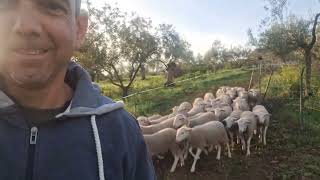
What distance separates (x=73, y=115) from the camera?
1.43 m

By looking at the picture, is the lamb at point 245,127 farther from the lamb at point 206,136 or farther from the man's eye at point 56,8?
the man's eye at point 56,8

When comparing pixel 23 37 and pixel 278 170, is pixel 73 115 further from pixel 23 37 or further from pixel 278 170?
pixel 278 170

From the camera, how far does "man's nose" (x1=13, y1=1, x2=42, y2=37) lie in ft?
4.16

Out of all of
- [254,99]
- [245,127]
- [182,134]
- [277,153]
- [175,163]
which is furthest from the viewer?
[254,99]

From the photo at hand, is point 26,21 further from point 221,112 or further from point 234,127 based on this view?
point 221,112

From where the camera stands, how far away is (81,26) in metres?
1.49

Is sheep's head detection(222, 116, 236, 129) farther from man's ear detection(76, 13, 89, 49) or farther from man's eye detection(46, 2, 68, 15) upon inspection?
man's eye detection(46, 2, 68, 15)

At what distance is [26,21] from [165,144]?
27.1ft

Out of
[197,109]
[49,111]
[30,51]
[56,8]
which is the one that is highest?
[56,8]

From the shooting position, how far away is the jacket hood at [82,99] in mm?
1416

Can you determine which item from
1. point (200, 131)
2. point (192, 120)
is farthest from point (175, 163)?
point (192, 120)

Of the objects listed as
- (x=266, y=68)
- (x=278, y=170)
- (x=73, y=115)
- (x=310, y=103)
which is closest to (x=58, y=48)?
(x=73, y=115)

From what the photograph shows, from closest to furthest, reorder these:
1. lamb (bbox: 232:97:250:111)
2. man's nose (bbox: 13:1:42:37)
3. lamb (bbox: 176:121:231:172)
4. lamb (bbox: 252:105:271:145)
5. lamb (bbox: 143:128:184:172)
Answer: man's nose (bbox: 13:1:42:37) < lamb (bbox: 143:128:184:172) < lamb (bbox: 176:121:231:172) < lamb (bbox: 252:105:271:145) < lamb (bbox: 232:97:250:111)

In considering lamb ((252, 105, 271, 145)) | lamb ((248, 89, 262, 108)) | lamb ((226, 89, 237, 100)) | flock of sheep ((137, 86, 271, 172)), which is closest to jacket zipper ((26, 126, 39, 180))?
flock of sheep ((137, 86, 271, 172))
